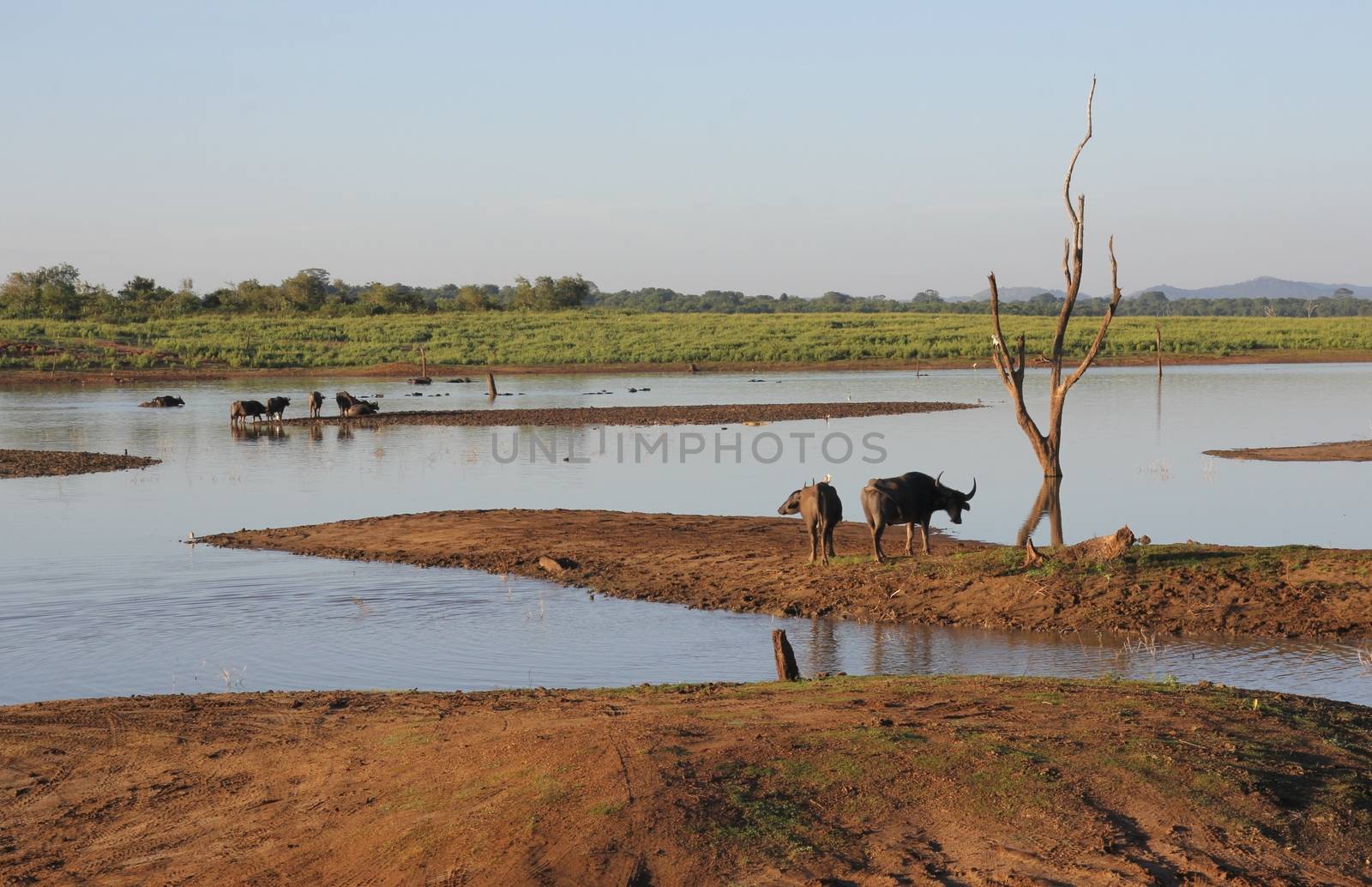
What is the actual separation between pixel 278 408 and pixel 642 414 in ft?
37.2

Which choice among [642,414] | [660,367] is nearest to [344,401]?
[642,414]

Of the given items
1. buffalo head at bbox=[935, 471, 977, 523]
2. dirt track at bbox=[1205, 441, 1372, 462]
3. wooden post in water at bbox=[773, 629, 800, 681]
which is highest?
buffalo head at bbox=[935, 471, 977, 523]

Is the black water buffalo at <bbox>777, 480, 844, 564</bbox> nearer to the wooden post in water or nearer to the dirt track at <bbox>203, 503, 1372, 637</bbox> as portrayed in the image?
the dirt track at <bbox>203, 503, 1372, 637</bbox>

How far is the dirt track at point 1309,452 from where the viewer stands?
26422 millimetres

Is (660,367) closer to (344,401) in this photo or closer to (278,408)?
(344,401)

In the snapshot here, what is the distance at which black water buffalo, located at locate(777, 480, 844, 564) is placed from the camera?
14555 millimetres

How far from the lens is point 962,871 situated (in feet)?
18.4

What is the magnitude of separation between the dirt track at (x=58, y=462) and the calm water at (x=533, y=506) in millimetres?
1004

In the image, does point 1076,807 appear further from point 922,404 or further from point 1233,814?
point 922,404

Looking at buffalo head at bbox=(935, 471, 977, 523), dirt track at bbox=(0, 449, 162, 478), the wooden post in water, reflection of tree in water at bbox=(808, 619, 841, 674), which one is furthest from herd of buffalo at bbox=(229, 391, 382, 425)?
the wooden post in water

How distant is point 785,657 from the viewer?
31.6 feet

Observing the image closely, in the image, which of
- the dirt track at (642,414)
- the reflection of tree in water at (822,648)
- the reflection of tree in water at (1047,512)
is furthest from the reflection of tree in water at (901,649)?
the dirt track at (642,414)

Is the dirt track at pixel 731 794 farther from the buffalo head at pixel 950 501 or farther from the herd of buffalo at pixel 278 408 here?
the herd of buffalo at pixel 278 408

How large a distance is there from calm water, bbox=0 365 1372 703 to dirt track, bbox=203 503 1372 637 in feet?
1.47
